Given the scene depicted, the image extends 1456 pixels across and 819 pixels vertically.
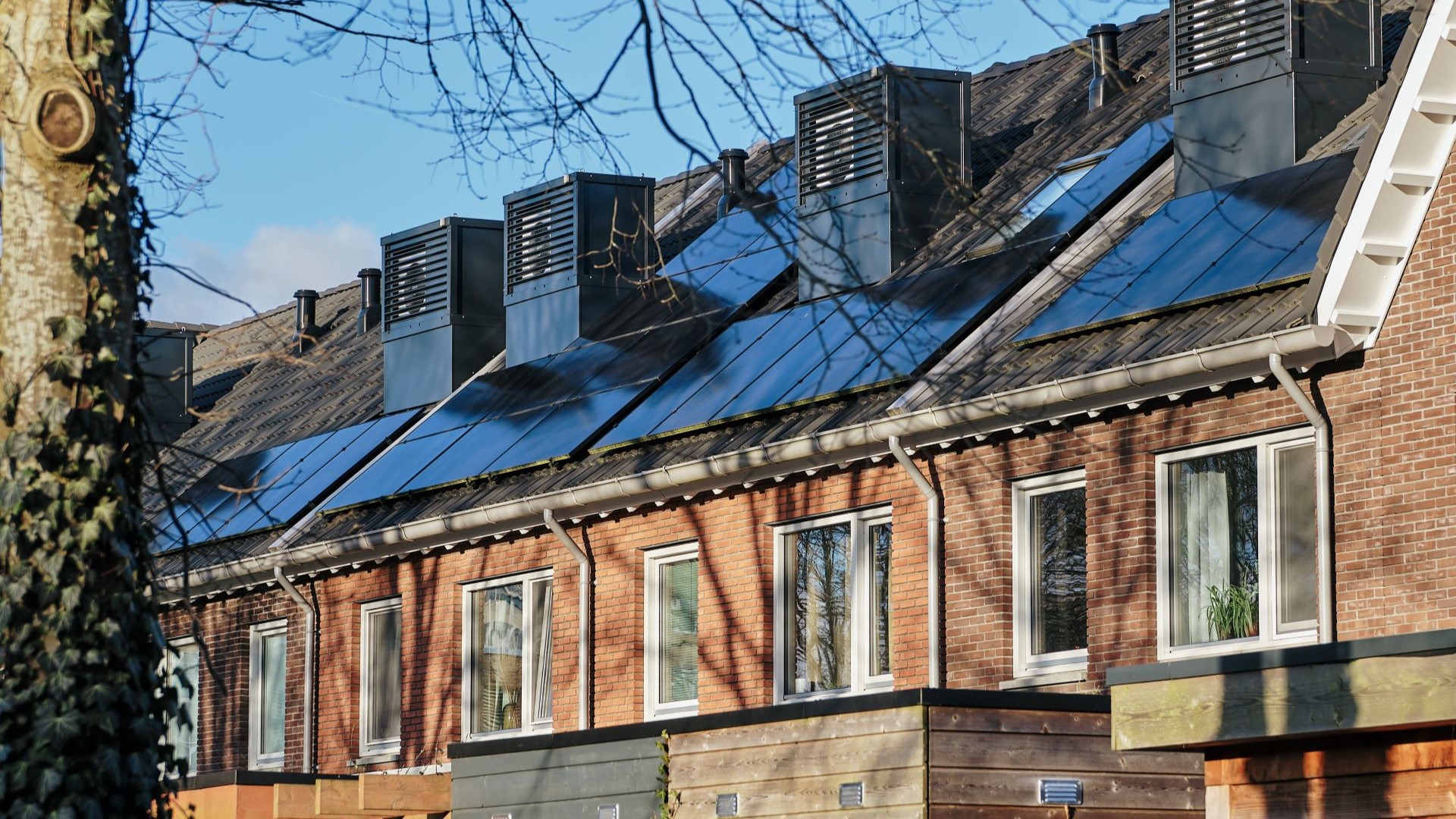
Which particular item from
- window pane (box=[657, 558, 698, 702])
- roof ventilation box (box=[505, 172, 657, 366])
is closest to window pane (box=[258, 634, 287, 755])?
roof ventilation box (box=[505, 172, 657, 366])

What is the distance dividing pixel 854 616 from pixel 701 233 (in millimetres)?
7894

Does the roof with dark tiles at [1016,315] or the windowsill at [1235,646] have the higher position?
the roof with dark tiles at [1016,315]

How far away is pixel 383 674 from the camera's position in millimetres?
24328

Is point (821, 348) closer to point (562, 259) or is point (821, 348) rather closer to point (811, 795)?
point (562, 259)

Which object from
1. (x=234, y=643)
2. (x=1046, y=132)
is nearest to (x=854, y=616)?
(x=1046, y=132)

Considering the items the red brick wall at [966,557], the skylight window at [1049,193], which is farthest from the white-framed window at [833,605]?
the skylight window at [1049,193]

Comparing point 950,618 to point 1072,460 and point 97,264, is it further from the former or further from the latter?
point 97,264

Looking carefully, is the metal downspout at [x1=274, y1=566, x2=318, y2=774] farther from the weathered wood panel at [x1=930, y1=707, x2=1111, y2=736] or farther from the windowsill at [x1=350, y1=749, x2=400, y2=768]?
the weathered wood panel at [x1=930, y1=707, x2=1111, y2=736]

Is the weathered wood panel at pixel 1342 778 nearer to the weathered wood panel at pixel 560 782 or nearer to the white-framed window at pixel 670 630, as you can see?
the weathered wood panel at pixel 560 782

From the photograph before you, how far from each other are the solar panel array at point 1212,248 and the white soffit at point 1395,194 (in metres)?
0.76

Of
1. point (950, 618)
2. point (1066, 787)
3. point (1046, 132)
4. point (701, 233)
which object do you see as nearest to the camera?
point (1066, 787)

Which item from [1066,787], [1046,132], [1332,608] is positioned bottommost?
[1066,787]

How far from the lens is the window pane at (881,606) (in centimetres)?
1856

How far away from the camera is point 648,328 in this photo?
2373 centimetres
